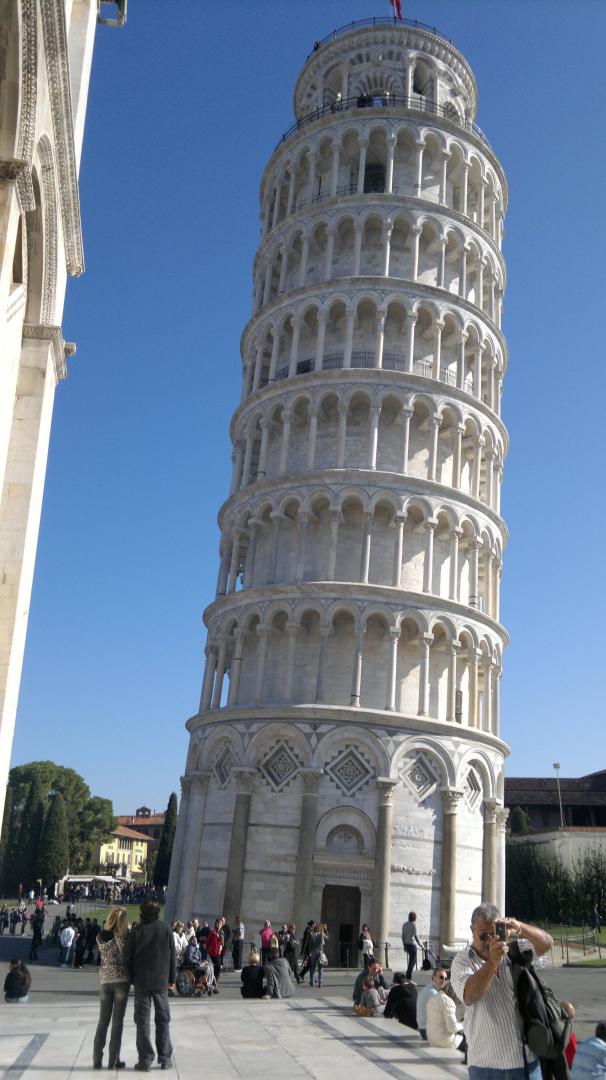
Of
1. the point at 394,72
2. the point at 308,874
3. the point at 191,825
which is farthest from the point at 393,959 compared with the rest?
the point at 394,72

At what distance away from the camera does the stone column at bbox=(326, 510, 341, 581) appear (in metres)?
32.5

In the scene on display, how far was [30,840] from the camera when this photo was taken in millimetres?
74062

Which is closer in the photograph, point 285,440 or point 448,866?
point 448,866

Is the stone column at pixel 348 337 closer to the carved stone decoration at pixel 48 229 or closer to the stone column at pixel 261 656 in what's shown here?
the stone column at pixel 261 656

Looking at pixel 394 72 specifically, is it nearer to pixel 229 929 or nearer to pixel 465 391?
pixel 465 391

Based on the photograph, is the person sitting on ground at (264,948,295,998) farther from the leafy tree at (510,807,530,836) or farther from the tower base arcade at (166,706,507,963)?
the leafy tree at (510,807,530,836)

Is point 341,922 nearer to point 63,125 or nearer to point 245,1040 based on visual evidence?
point 245,1040

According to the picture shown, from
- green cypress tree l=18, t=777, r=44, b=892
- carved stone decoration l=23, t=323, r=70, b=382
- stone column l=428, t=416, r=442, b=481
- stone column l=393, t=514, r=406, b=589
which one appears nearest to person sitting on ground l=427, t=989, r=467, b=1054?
carved stone decoration l=23, t=323, r=70, b=382

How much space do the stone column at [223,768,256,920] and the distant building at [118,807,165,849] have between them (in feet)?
356

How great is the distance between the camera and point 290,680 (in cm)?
3173

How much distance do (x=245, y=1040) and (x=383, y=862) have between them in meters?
17.0

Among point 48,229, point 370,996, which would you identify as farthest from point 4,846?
point 48,229

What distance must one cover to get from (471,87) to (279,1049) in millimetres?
44000

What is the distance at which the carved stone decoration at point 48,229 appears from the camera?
43.6ft
